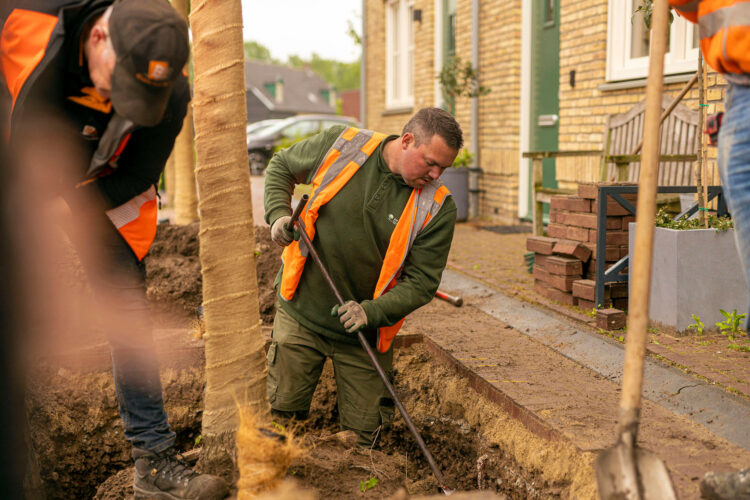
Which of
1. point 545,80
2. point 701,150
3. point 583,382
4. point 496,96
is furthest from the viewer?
point 496,96

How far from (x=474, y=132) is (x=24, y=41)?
951 cm

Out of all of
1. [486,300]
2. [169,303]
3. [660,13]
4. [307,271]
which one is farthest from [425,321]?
[660,13]

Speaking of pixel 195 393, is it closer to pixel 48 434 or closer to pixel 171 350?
pixel 171 350

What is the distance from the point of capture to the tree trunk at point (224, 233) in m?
2.65

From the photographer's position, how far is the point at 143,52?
1.97 m

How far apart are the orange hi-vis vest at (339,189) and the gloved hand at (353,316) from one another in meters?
0.27

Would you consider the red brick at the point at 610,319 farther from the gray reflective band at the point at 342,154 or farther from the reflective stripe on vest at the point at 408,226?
the gray reflective band at the point at 342,154

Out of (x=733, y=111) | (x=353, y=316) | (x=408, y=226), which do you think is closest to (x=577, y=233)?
(x=408, y=226)

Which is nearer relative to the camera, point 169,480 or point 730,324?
point 169,480

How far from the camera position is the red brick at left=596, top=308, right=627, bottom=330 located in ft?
15.6

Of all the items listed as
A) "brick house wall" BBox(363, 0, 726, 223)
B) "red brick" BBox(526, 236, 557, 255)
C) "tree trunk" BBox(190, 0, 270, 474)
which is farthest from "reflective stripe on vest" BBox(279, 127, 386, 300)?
"brick house wall" BBox(363, 0, 726, 223)

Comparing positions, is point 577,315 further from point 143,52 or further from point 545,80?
point 545,80

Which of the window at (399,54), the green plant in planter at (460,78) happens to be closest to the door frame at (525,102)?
the green plant in planter at (460,78)

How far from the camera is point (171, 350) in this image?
427 centimetres
